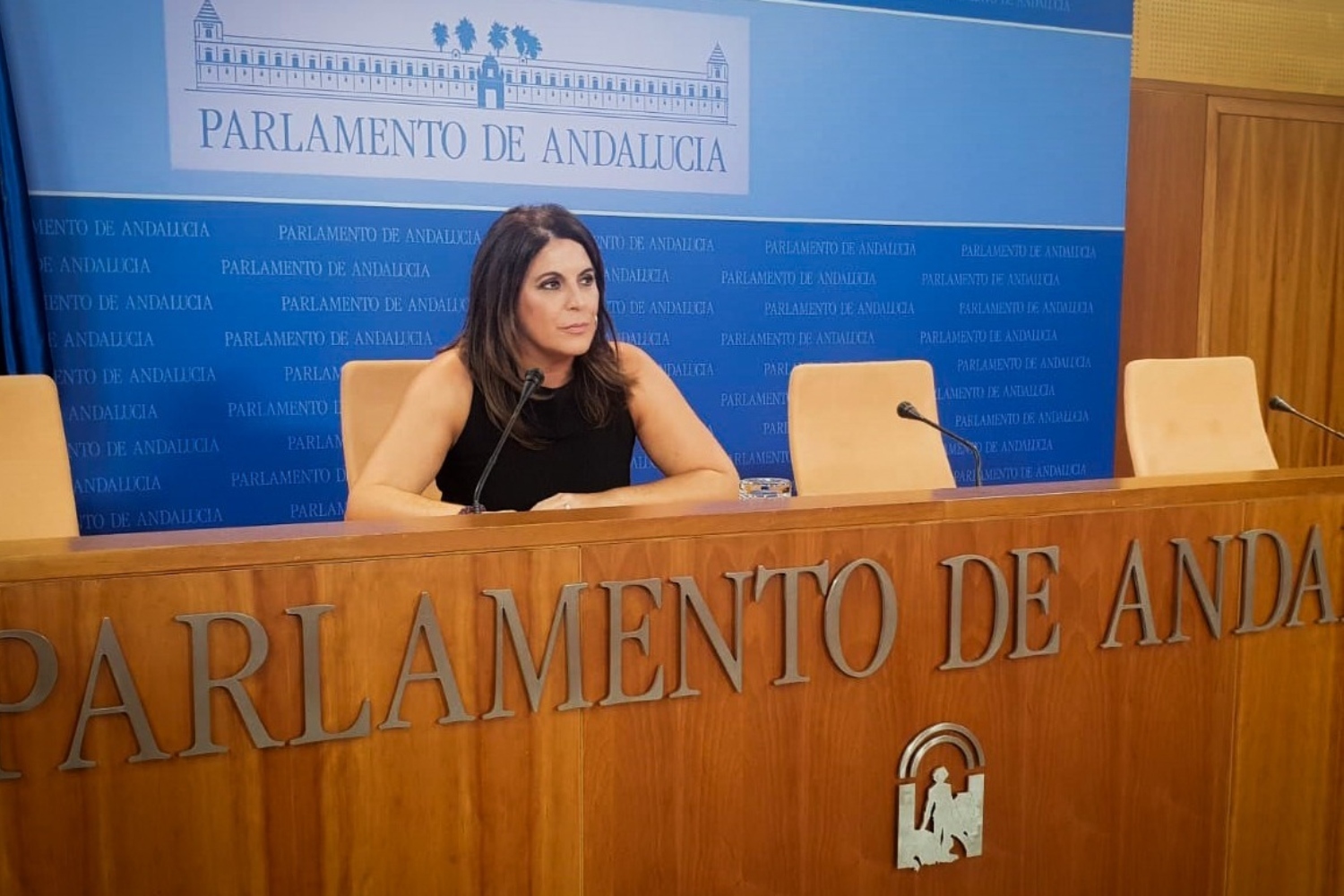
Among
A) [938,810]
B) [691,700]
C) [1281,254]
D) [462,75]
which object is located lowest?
[938,810]

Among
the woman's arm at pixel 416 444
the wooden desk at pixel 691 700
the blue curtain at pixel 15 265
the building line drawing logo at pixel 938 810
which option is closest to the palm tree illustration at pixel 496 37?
the blue curtain at pixel 15 265

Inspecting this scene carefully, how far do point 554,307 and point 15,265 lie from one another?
1.90m

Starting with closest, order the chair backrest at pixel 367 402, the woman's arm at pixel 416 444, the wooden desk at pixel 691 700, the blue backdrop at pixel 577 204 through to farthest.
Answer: the wooden desk at pixel 691 700
the woman's arm at pixel 416 444
the chair backrest at pixel 367 402
the blue backdrop at pixel 577 204

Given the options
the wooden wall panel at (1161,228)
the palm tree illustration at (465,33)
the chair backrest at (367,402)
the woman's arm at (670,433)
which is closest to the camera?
the woman's arm at (670,433)

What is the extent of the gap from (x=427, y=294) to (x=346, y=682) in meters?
2.78

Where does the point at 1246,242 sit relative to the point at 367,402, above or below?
above

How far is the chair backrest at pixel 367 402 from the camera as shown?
2.64 m

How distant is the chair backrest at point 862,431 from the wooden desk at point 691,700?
4.20 ft

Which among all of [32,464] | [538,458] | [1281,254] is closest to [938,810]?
[538,458]

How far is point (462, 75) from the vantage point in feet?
12.3

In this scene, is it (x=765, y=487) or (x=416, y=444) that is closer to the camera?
(x=416, y=444)

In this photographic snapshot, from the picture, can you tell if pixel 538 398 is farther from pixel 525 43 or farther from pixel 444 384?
pixel 525 43

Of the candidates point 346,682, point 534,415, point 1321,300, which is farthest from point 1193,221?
point 346,682

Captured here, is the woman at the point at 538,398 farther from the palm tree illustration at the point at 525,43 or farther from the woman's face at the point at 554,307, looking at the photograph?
the palm tree illustration at the point at 525,43
